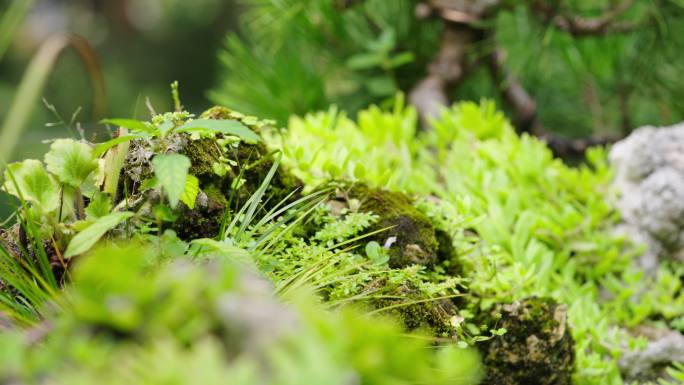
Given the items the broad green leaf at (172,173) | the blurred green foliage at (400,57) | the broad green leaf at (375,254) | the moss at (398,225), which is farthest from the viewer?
the blurred green foliage at (400,57)

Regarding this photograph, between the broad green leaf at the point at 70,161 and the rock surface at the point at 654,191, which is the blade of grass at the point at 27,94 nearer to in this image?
the broad green leaf at the point at 70,161

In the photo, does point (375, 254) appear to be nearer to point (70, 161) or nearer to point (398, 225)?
point (398, 225)

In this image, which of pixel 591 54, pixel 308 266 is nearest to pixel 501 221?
pixel 308 266

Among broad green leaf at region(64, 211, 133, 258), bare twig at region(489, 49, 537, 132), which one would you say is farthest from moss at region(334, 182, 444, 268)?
bare twig at region(489, 49, 537, 132)

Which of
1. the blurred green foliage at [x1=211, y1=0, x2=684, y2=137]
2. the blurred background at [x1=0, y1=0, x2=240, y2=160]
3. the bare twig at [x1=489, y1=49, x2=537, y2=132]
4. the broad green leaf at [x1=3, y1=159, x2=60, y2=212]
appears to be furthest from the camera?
the blurred background at [x1=0, y1=0, x2=240, y2=160]

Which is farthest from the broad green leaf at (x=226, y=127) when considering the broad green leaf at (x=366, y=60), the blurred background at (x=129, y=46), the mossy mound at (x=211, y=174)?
the blurred background at (x=129, y=46)

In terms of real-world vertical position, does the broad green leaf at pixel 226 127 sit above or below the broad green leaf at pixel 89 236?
above

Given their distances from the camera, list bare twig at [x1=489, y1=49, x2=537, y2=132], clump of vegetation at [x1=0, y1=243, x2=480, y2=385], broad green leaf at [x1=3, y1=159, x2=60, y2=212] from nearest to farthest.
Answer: clump of vegetation at [x1=0, y1=243, x2=480, y2=385]
broad green leaf at [x1=3, y1=159, x2=60, y2=212]
bare twig at [x1=489, y1=49, x2=537, y2=132]

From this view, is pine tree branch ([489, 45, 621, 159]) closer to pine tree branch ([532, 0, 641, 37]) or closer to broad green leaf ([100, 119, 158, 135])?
pine tree branch ([532, 0, 641, 37])
